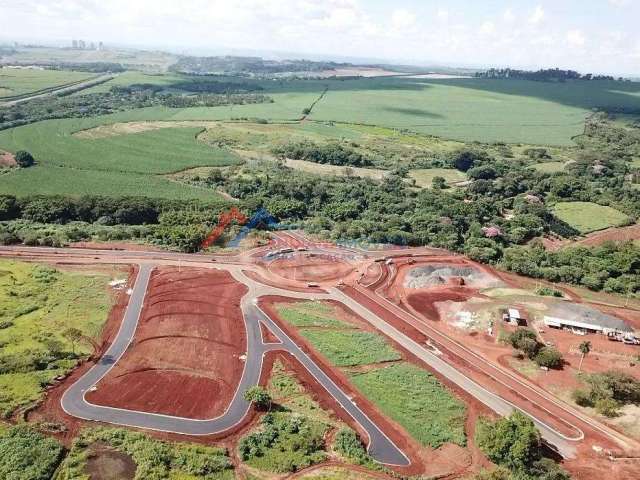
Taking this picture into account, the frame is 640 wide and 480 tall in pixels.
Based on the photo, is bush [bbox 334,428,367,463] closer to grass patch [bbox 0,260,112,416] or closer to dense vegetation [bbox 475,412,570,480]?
dense vegetation [bbox 475,412,570,480]

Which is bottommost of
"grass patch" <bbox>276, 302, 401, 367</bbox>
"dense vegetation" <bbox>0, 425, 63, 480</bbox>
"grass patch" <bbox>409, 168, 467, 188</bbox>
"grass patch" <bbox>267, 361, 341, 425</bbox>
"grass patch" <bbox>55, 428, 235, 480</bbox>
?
"grass patch" <bbox>267, 361, 341, 425</bbox>

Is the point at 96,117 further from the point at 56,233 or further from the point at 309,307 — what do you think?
the point at 309,307

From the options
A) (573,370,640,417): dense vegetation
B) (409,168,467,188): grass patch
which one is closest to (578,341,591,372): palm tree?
(573,370,640,417): dense vegetation

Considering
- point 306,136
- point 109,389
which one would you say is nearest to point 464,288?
point 109,389

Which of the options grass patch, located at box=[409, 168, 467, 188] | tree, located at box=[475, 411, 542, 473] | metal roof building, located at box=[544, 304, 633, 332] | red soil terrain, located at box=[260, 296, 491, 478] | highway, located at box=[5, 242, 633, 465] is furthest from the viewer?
grass patch, located at box=[409, 168, 467, 188]
